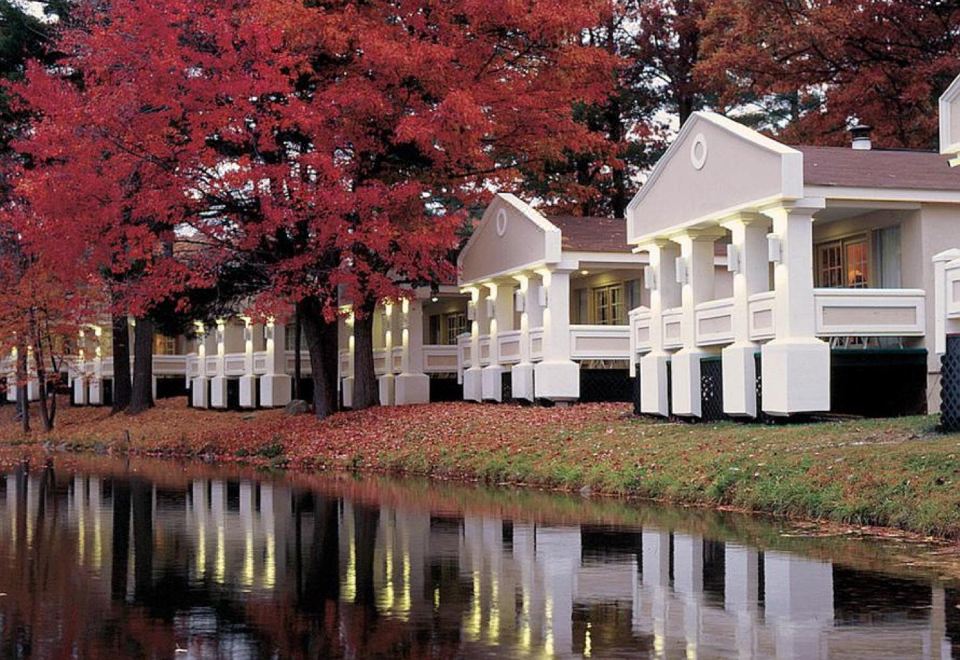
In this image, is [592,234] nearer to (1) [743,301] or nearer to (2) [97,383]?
(1) [743,301]

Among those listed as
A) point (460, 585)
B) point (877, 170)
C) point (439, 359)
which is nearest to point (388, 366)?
point (439, 359)

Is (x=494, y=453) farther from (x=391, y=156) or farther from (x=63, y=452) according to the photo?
(x=63, y=452)

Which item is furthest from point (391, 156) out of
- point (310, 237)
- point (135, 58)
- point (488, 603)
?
point (488, 603)

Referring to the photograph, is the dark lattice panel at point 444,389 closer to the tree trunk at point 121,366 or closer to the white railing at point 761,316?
the tree trunk at point 121,366

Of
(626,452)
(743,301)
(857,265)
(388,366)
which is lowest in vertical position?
(626,452)

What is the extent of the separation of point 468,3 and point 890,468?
1930 centimetres

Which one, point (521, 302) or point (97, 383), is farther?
point (97, 383)

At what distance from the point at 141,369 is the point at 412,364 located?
34.0 feet

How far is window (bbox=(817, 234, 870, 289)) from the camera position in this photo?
89.1ft

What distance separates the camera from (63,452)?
39.8 m

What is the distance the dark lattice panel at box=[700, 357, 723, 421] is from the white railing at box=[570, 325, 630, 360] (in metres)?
7.60

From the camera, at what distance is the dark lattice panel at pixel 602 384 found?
35344 millimetres

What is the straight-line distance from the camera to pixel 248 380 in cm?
5053

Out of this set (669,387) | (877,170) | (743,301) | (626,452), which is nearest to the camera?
(626,452)
